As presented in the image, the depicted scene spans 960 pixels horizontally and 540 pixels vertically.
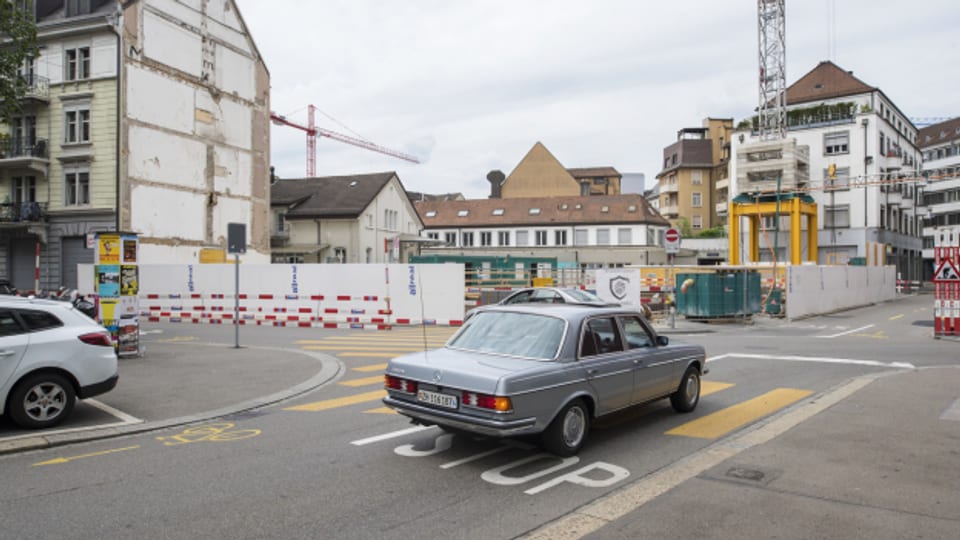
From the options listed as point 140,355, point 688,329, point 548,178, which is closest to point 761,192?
point 548,178

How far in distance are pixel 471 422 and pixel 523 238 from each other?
61345 mm

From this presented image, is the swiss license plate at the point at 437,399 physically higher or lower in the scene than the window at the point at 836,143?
lower

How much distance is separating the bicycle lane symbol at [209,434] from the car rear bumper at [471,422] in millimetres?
2287

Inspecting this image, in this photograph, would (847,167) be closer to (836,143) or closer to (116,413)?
(836,143)

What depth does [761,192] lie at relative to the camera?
5625 centimetres

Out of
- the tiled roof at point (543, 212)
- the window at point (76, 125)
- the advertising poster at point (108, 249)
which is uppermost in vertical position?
the window at point (76, 125)

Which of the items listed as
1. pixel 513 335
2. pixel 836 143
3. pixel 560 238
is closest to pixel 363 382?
pixel 513 335

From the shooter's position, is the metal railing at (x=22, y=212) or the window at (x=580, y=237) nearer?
the metal railing at (x=22, y=212)

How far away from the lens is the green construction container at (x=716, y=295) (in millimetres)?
23703

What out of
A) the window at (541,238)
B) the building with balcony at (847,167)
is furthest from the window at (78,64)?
Answer: the building with balcony at (847,167)

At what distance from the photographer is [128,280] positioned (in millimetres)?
13758

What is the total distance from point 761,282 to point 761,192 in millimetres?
32801

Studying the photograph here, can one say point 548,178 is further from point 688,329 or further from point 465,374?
point 465,374

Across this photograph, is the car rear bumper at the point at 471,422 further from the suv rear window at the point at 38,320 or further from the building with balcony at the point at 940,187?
the building with balcony at the point at 940,187
